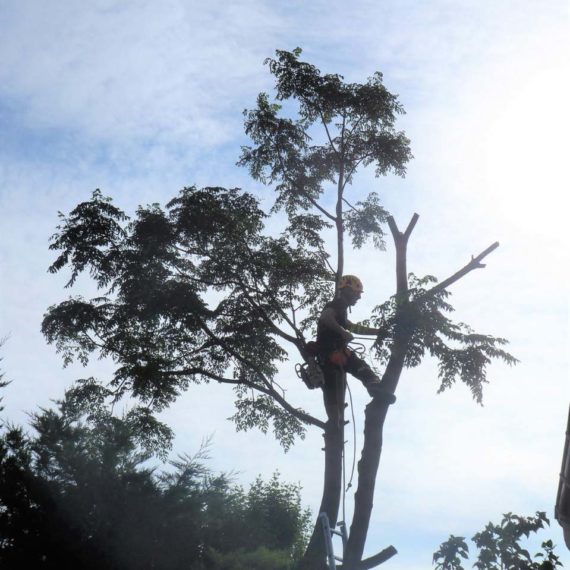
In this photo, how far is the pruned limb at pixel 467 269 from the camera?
482 inches

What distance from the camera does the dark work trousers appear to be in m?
11.6

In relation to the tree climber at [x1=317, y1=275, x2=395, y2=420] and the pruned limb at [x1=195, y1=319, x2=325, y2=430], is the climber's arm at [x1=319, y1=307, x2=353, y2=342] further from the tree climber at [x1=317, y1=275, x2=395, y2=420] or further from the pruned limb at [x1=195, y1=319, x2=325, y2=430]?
the pruned limb at [x1=195, y1=319, x2=325, y2=430]

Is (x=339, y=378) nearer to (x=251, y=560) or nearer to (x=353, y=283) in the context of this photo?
(x=353, y=283)

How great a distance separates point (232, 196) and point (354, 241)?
3323 millimetres

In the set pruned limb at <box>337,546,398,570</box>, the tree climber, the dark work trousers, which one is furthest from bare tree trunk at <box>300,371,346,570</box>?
pruned limb at <box>337,546,398,570</box>

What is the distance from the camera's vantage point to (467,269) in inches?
Answer: 487

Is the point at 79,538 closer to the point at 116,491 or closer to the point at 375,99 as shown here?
the point at 116,491

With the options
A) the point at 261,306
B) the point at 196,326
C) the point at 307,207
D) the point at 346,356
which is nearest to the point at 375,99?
the point at 307,207

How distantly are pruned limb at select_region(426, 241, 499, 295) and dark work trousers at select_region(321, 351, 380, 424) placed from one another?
1.72 metres

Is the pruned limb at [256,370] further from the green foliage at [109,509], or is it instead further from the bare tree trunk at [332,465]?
the green foliage at [109,509]

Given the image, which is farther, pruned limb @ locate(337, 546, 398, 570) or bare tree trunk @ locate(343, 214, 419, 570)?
bare tree trunk @ locate(343, 214, 419, 570)

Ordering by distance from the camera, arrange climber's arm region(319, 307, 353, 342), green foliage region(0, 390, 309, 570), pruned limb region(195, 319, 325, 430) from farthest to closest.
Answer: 1. pruned limb region(195, 319, 325, 430)
2. climber's arm region(319, 307, 353, 342)
3. green foliage region(0, 390, 309, 570)

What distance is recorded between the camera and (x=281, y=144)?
17.6 metres

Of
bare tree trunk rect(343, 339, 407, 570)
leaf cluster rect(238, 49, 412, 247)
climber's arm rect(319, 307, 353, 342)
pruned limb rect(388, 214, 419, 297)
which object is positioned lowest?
bare tree trunk rect(343, 339, 407, 570)
